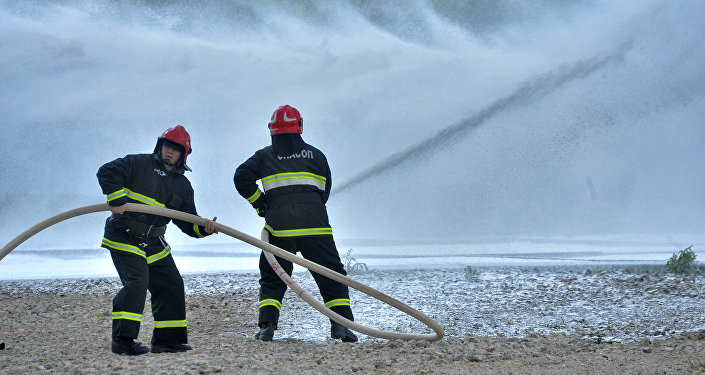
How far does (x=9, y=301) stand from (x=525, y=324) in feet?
19.9

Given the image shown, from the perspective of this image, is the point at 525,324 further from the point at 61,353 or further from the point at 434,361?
the point at 61,353

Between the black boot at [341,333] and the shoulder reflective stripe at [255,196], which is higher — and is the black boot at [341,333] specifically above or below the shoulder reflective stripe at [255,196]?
below

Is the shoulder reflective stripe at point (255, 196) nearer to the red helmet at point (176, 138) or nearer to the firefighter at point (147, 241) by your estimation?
the firefighter at point (147, 241)

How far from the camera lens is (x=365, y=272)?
10.0 meters

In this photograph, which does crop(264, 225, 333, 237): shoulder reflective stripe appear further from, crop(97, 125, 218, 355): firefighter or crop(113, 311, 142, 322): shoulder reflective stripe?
crop(113, 311, 142, 322): shoulder reflective stripe

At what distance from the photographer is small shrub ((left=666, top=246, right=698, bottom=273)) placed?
30.2ft

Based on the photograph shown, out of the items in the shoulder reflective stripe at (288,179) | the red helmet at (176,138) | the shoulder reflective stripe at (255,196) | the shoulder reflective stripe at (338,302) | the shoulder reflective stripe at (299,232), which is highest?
the red helmet at (176,138)

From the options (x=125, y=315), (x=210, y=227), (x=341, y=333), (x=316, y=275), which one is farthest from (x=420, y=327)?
(x=125, y=315)

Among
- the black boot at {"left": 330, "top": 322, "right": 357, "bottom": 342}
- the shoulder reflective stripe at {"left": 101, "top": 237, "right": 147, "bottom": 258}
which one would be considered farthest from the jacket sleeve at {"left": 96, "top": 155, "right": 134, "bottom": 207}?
the black boot at {"left": 330, "top": 322, "right": 357, "bottom": 342}

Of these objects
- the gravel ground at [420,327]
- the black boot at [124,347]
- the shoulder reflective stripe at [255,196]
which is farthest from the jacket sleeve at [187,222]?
the black boot at [124,347]

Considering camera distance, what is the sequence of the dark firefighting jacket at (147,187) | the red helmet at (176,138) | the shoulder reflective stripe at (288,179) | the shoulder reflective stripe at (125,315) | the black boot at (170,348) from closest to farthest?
the shoulder reflective stripe at (125,315) → the dark firefighting jacket at (147,187) → the black boot at (170,348) → the red helmet at (176,138) → the shoulder reflective stripe at (288,179)

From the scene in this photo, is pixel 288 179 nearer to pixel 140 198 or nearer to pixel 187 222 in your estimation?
pixel 187 222

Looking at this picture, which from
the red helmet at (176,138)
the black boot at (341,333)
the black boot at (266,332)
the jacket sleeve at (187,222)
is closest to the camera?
the red helmet at (176,138)

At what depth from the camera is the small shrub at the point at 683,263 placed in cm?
920
